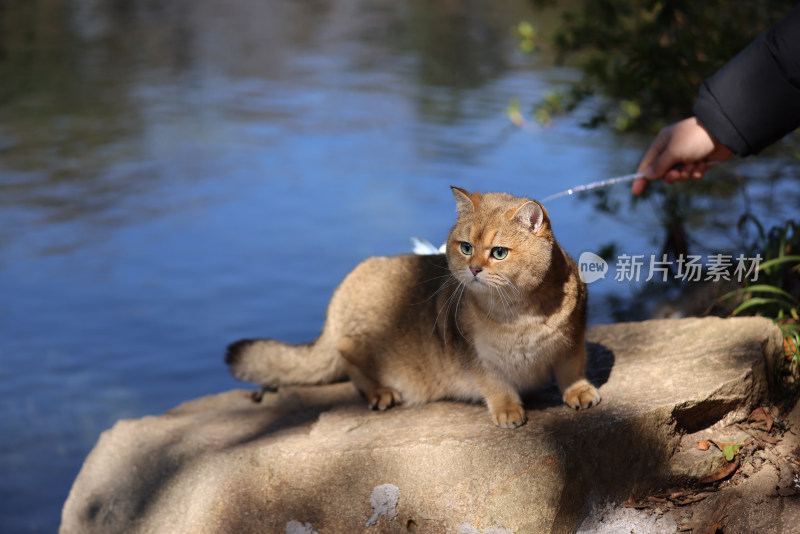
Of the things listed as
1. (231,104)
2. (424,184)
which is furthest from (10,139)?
(424,184)

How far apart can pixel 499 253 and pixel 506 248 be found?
0.10 feet

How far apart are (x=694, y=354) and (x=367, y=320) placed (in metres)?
1.39

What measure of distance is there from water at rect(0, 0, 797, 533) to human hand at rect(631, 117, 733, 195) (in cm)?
264

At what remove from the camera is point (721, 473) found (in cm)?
301

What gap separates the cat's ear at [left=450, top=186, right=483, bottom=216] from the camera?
2.98 metres

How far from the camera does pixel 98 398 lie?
18.8 feet

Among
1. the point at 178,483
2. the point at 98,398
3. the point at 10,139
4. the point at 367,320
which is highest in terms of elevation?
the point at 10,139

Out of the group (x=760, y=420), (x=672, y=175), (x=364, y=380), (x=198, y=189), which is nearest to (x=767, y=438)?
(x=760, y=420)

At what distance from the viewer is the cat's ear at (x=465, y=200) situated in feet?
9.78

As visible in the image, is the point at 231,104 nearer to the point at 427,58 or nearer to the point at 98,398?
the point at 427,58

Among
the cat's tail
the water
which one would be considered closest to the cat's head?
the cat's tail

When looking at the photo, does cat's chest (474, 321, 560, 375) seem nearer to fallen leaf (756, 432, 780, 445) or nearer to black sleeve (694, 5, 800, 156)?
Answer: fallen leaf (756, 432, 780, 445)

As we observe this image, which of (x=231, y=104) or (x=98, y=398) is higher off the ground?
(x=231, y=104)

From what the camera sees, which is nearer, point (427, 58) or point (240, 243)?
point (240, 243)
